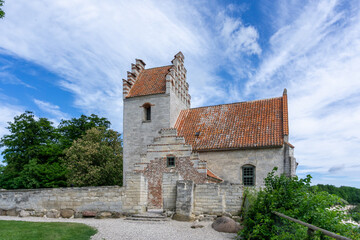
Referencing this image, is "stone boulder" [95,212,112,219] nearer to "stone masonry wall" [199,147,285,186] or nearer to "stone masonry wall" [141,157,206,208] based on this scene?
"stone masonry wall" [141,157,206,208]

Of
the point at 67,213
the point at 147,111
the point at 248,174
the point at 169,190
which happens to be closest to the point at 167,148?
the point at 169,190

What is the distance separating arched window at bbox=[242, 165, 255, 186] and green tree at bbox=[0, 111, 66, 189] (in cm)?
2276

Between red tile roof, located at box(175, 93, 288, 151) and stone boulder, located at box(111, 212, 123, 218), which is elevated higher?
red tile roof, located at box(175, 93, 288, 151)

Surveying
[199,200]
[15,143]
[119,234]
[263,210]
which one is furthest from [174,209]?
[15,143]

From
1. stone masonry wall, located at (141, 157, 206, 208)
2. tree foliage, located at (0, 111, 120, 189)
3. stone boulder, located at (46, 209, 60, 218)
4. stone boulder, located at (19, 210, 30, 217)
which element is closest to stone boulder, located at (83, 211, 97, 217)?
stone boulder, located at (46, 209, 60, 218)

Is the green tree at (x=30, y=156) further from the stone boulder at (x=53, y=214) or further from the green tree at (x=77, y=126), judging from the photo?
the stone boulder at (x=53, y=214)

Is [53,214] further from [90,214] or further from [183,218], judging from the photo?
[183,218]

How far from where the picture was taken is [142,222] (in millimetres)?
12852

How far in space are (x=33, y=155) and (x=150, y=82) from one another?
2029 cm

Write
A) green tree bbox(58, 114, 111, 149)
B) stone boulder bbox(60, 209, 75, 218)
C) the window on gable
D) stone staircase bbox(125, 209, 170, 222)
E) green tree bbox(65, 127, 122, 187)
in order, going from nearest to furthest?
1. stone staircase bbox(125, 209, 170, 222)
2. stone boulder bbox(60, 209, 75, 218)
3. the window on gable
4. green tree bbox(65, 127, 122, 187)
5. green tree bbox(58, 114, 111, 149)

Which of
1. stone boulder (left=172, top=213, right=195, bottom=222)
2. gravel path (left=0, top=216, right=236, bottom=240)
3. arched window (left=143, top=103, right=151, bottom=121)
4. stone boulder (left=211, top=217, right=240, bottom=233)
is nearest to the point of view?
gravel path (left=0, top=216, right=236, bottom=240)

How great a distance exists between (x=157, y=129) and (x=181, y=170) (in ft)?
17.7

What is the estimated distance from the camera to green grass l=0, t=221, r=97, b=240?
1001 cm

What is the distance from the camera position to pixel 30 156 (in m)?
34.5
